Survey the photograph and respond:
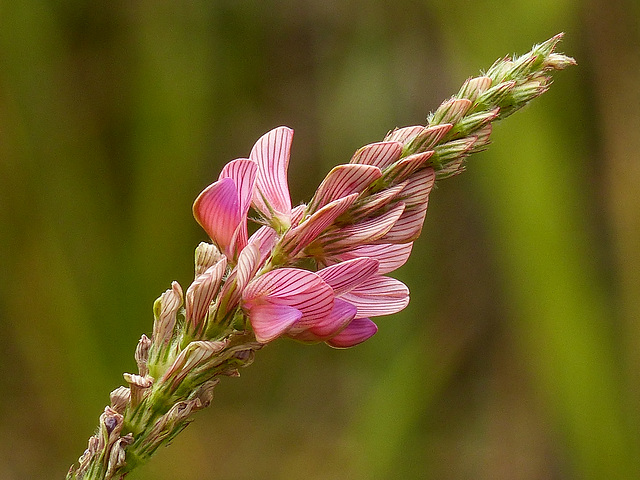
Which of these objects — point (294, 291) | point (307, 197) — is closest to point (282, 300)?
point (294, 291)

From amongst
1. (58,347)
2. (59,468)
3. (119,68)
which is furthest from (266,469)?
(119,68)

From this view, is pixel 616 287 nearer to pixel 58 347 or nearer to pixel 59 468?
pixel 58 347

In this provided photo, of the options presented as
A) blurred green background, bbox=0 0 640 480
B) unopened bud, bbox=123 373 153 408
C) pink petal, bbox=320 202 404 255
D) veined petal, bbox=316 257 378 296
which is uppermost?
pink petal, bbox=320 202 404 255

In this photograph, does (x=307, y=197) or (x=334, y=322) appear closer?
(x=334, y=322)

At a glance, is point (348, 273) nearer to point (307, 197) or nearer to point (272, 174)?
point (272, 174)

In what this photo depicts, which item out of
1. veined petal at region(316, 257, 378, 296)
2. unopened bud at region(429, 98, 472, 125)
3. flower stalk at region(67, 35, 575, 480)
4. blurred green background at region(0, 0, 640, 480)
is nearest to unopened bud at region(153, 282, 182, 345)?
flower stalk at region(67, 35, 575, 480)

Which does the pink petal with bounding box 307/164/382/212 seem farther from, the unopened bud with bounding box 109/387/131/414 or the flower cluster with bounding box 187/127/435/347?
the unopened bud with bounding box 109/387/131/414

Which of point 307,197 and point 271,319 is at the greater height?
point 271,319

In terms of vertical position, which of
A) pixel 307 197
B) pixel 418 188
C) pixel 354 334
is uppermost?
pixel 418 188
